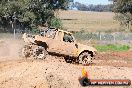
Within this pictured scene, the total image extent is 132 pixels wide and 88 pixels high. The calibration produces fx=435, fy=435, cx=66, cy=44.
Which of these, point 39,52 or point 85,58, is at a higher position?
point 39,52

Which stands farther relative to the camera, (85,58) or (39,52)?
(85,58)

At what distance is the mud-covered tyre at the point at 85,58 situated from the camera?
23500 millimetres

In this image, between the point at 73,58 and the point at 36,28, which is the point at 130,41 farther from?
the point at 73,58

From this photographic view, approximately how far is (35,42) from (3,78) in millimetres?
8468

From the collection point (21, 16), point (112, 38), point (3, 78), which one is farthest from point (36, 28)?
point (3, 78)

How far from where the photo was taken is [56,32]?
22.8m

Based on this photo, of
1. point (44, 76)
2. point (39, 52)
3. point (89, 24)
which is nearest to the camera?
point (44, 76)

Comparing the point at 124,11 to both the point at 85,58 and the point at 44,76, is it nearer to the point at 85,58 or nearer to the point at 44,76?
the point at 85,58

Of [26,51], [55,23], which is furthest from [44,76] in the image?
[55,23]

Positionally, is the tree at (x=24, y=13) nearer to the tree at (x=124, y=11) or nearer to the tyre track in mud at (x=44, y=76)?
the tree at (x=124, y=11)

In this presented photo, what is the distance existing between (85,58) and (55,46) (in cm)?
186

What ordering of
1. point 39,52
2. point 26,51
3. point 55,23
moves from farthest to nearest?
point 55,23 → point 26,51 → point 39,52

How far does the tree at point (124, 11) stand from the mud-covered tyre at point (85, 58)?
32.8 m

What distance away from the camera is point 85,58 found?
931 inches
